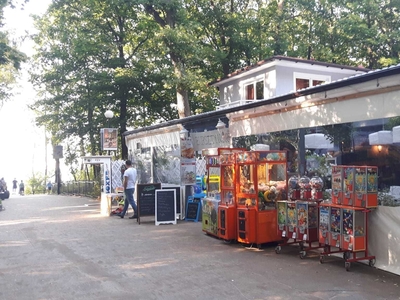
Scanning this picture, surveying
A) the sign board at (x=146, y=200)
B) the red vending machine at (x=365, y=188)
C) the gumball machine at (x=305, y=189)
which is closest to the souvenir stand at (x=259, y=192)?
the gumball machine at (x=305, y=189)

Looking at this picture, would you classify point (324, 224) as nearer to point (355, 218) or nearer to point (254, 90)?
point (355, 218)

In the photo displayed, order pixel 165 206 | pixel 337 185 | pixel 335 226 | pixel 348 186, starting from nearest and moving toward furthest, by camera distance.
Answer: pixel 348 186 → pixel 335 226 → pixel 337 185 → pixel 165 206

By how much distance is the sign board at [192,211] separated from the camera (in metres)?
12.2

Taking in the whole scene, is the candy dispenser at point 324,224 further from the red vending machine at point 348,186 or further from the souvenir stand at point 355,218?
the red vending machine at point 348,186

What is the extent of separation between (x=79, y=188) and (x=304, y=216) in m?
22.6

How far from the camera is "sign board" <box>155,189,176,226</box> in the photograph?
11.6 meters

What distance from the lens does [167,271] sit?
659cm

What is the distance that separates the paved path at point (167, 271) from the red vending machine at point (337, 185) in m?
1.06

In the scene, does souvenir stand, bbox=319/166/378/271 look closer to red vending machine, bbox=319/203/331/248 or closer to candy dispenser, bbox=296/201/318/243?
red vending machine, bbox=319/203/331/248

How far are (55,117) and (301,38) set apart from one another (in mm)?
16415

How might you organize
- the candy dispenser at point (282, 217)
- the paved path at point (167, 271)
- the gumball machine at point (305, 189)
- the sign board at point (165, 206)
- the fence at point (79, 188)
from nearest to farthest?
the paved path at point (167, 271) → the gumball machine at point (305, 189) → the candy dispenser at point (282, 217) → the sign board at point (165, 206) → the fence at point (79, 188)

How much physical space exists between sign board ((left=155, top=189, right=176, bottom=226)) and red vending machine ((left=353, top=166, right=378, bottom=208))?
6.10m

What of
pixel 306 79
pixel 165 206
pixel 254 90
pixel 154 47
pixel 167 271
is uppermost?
pixel 154 47

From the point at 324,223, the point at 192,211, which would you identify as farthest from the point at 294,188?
the point at 192,211
